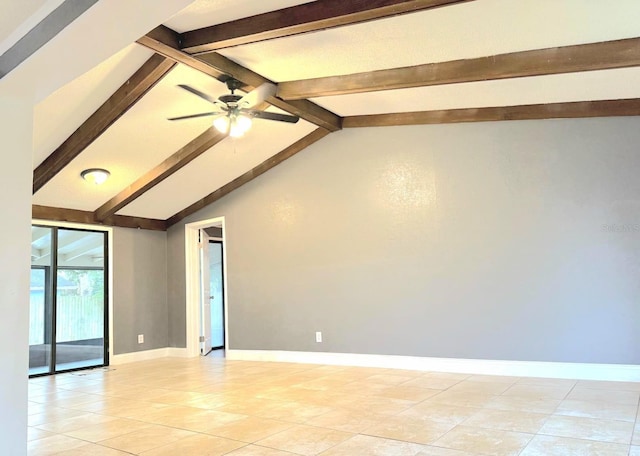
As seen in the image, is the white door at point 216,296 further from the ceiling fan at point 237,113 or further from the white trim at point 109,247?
the ceiling fan at point 237,113

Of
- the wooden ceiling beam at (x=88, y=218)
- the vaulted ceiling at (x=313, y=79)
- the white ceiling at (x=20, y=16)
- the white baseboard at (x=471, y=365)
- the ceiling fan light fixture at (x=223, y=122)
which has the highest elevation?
the vaulted ceiling at (x=313, y=79)

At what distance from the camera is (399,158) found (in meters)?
5.66

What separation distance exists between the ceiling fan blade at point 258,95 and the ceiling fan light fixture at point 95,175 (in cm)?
205

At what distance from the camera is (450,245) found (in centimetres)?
528

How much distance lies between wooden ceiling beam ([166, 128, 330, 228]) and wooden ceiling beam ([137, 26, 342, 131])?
0.51 metres

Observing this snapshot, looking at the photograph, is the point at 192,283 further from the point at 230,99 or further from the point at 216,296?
the point at 230,99

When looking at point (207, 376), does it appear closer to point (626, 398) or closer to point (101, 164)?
point (101, 164)

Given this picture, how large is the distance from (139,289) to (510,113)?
217 inches

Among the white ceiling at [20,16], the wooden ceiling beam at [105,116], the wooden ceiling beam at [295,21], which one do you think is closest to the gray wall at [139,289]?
the wooden ceiling beam at [105,116]

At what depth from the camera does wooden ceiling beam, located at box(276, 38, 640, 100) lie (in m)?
3.46

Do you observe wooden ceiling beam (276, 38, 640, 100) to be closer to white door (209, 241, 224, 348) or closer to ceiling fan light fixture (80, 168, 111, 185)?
ceiling fan light fixture (80, 168, 111, 185)

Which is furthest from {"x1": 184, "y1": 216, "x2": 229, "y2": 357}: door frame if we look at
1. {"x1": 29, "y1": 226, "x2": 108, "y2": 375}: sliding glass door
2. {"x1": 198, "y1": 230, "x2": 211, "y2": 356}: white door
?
{"x1": 29, "y1": 226, "x2": 108, "y2": 375}: sliding glass door

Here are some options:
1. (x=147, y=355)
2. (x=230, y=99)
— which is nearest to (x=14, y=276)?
(x=230, y=99)

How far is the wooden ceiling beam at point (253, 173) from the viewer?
6250 millimetres
